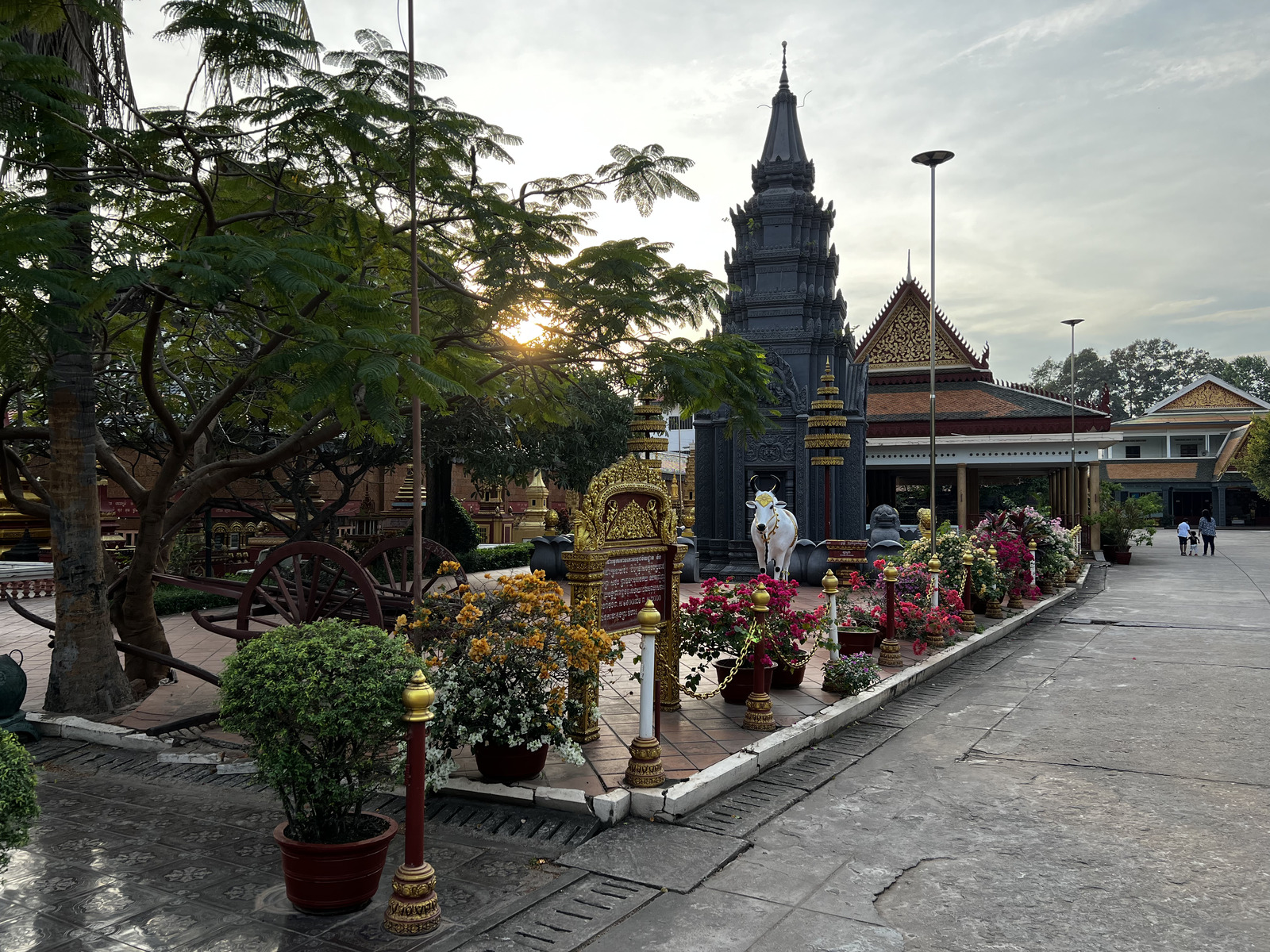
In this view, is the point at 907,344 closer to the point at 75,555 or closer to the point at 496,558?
the point at 496,558

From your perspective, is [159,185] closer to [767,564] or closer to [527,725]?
[527,725]

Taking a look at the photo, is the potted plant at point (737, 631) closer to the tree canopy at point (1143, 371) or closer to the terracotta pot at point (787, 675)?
the terracotta pot at point (787, 675)

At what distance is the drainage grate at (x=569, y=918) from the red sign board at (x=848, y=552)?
14151 millimetres

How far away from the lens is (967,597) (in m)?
14.4

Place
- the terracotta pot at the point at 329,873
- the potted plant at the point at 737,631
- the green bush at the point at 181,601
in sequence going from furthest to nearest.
Result: the green bush at the point at 181,601, the potted plant at the point at 737,631, the terracotta pot at the point at 329,873

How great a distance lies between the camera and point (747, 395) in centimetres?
948

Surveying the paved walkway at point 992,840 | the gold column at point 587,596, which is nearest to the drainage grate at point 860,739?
the paved walkway at point 992,840

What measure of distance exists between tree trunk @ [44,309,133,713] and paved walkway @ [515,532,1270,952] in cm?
531

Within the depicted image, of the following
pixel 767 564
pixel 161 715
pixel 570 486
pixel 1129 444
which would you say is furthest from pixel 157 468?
pixel 1129 444

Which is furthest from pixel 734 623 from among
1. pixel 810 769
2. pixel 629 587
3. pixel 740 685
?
pixel 810 769

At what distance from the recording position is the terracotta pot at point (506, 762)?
5.89m

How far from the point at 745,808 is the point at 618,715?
7.56ft

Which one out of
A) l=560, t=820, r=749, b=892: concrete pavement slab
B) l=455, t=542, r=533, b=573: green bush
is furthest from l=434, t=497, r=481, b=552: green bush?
l=560, t=820, r=749, b=892: concrete pavement slab

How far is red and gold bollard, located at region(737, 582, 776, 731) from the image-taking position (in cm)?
749
